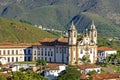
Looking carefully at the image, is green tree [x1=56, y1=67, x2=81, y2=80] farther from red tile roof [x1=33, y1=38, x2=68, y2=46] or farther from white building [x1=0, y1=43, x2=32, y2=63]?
white building [x1=0, y1=43, x2=32, y2=63]

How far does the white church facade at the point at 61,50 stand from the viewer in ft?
296

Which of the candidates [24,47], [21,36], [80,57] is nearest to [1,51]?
[24,47]

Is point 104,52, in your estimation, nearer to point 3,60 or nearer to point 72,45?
point 72,45

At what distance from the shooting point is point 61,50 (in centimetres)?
9294

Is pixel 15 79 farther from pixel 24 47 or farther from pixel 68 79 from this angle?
pixel 24 47

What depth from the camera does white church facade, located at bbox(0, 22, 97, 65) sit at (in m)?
90.1

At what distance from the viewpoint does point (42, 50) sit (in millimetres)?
97375

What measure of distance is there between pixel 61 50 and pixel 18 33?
4196cm

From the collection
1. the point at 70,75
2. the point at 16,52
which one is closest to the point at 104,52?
the point at 16,52

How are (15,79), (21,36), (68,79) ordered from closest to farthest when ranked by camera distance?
(15,79) < (68,79) < (21,36)

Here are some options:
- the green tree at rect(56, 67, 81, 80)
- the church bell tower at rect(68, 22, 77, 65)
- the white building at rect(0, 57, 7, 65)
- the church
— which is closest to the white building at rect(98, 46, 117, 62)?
the church

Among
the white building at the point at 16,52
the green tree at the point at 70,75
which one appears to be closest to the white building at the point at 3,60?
the white building at the point at 16,52

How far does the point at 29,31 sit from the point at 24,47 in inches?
1411

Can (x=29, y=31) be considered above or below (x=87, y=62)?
above
